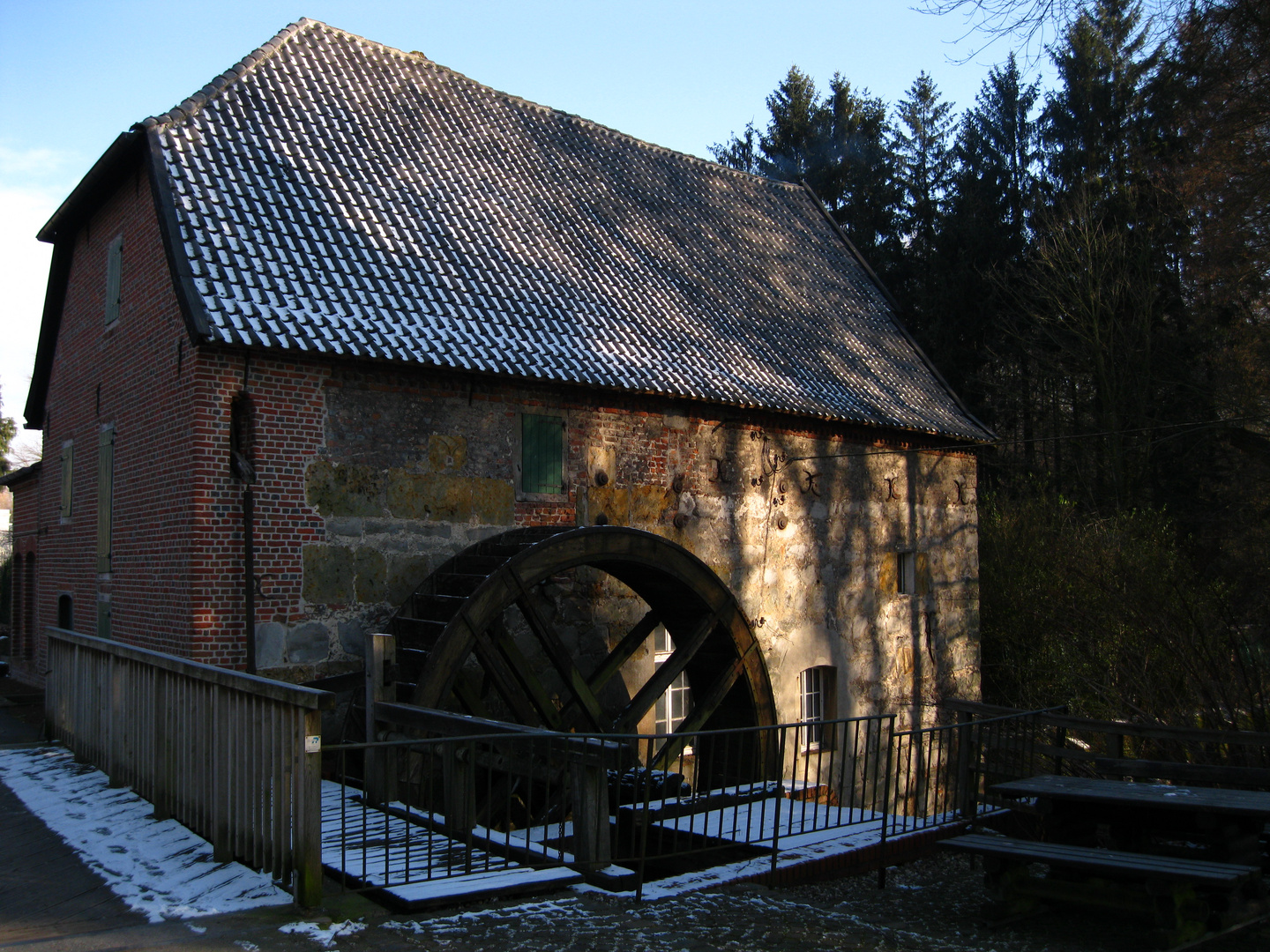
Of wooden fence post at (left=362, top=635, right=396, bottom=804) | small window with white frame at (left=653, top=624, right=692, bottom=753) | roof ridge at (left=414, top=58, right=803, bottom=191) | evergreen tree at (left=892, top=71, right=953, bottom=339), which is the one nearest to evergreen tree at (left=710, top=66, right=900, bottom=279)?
evergreen tree at (left=892, top=71, right=953, bottom=339)

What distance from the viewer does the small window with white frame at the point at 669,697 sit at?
36.0 feet

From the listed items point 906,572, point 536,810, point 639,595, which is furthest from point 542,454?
point 906,572

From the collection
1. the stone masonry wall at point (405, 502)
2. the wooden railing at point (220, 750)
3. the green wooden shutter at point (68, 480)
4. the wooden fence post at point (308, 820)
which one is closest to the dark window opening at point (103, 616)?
the stone masonry wall at point (405, 502)

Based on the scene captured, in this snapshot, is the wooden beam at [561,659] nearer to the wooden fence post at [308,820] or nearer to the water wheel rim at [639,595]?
the water wheel rim at [639,595]

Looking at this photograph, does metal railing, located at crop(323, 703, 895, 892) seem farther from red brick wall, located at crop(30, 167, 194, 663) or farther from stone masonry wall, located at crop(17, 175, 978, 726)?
red brick wall, located at crop(30, 167, 194, 663)

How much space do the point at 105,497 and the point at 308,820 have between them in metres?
6.86

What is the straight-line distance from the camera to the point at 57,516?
40.3 ft

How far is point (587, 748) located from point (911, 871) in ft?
Answer: 9.75

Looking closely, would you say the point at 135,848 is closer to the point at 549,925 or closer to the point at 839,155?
the point at 549,925

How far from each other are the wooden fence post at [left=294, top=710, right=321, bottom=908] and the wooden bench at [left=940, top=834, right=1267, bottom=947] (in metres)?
3.33

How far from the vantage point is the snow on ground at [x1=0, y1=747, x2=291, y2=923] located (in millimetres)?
4598

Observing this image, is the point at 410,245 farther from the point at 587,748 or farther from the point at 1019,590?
the point at 1019,590

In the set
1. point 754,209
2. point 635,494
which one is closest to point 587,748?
point 635,494

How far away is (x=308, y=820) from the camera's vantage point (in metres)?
4.51
